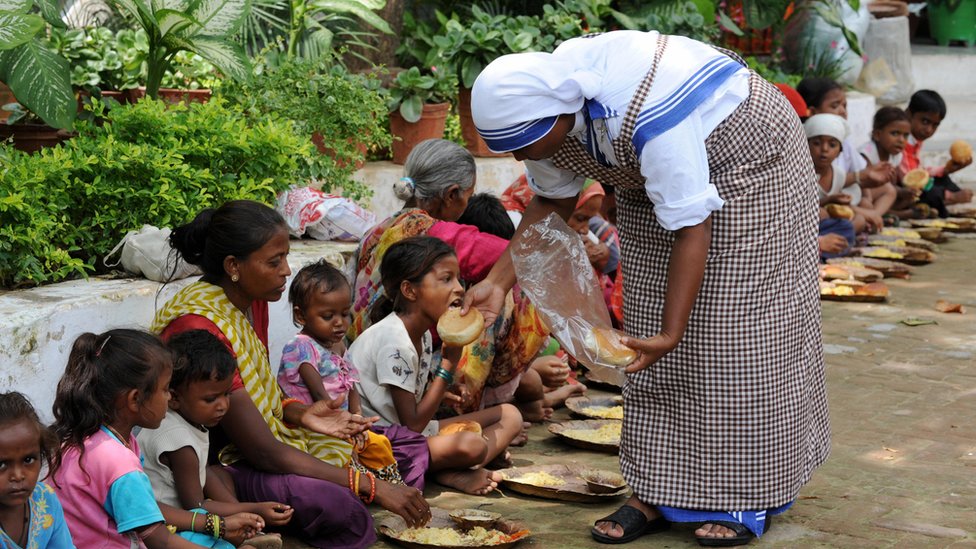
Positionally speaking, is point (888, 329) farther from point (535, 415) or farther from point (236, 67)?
point (236, 67)

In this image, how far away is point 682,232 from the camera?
331cm

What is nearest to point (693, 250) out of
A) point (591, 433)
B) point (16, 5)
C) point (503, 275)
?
point (503, 275)

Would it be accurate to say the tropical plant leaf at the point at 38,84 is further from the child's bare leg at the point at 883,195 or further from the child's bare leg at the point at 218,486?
the child's bare leg at the point at 883,195

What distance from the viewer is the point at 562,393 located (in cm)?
530

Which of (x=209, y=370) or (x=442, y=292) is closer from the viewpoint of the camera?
(x=209, y=370)

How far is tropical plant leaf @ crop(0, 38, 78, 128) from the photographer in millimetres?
4512

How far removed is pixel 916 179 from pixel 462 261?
602 centimetres

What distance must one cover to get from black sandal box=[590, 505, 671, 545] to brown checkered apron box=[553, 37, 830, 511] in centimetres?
6

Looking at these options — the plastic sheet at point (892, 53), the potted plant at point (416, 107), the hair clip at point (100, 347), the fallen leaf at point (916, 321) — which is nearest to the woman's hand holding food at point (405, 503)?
the hair clip at point (100, 347)

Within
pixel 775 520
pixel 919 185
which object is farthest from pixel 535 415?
pixel 919 185

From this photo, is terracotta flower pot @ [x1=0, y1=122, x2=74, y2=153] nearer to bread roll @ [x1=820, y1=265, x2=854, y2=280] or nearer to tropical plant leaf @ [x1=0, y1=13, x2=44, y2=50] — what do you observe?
tropical plant leaf @ [x1=0, y1=13, x2=44, y2=50]

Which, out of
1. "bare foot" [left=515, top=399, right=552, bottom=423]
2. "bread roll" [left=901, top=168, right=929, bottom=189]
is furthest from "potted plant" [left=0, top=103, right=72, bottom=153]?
"bread roll" [left=901, top=168, right=929, bottom=189]

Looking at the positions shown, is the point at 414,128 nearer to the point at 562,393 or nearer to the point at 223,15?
the point at 223,15

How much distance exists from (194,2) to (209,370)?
2.09m
